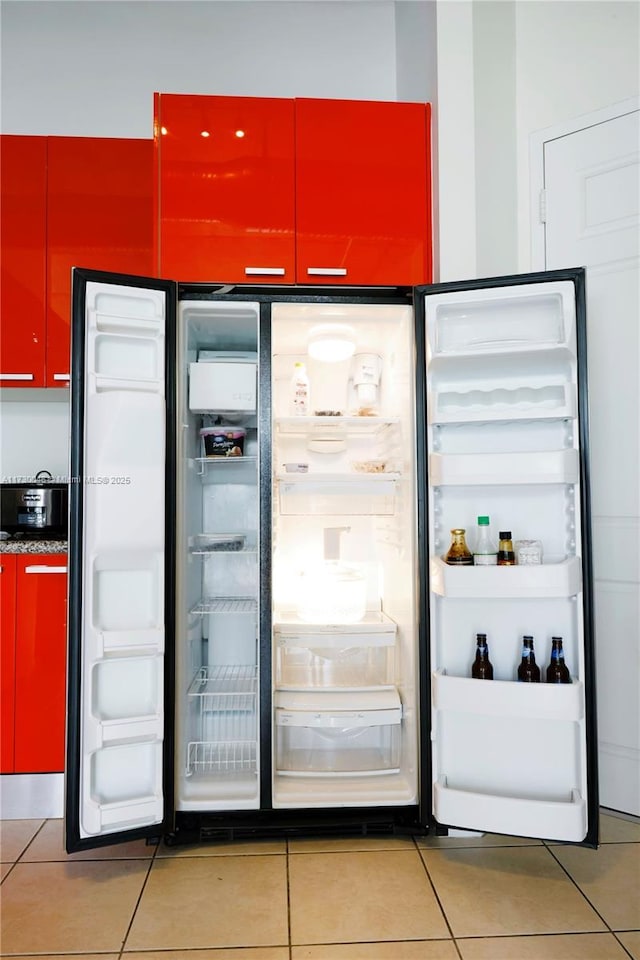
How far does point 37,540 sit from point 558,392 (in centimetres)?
193

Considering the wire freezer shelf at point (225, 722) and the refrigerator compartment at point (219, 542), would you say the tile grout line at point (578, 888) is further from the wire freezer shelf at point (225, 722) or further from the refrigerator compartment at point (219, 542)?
the refrigerator compartment at point (219, 542)

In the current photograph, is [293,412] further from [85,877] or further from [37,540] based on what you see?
[85,877]

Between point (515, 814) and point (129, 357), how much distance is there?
1.79m

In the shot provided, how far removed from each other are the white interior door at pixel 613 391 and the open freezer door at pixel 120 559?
4.98 ft

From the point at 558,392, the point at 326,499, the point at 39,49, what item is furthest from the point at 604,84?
the point at 39,49

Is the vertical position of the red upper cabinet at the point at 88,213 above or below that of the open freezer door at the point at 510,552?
above

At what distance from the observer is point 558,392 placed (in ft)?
6.90

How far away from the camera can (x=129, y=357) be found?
2.02 metres

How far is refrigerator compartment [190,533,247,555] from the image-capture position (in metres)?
2.38

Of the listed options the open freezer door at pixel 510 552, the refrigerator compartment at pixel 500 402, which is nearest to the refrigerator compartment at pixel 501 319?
the open freezer door at pixel 510 552

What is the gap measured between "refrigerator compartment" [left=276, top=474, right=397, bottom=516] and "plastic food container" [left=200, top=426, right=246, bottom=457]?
0.75 feet

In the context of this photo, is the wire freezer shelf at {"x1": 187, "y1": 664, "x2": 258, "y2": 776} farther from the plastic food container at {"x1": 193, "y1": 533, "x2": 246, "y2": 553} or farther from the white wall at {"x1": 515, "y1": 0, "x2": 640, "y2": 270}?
the white wall at {"x1": 515, "y1": 0, "x2": 640, "y2": 270}

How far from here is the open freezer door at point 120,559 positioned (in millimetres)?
1871

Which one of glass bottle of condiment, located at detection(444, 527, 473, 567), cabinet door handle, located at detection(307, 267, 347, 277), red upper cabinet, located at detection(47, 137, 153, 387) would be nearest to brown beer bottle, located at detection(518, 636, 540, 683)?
glass bottle of condiment, located at detection(444, 527, 473, 567)
